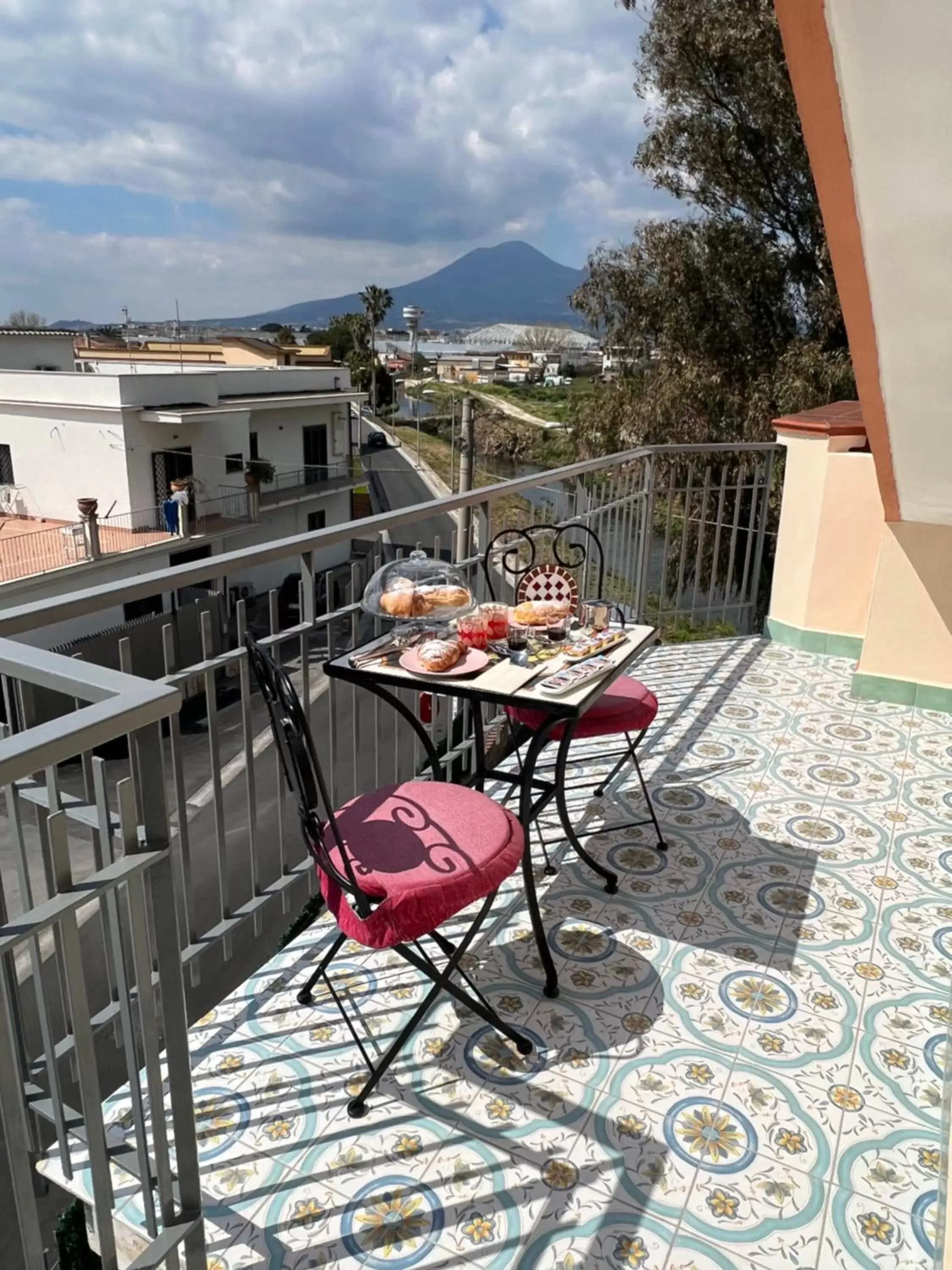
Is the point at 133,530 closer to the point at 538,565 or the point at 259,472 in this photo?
the point at 259,472

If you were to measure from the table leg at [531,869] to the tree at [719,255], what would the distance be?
32.7ft

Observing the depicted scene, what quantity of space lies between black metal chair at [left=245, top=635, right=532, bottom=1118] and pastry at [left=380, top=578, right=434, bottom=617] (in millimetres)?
542

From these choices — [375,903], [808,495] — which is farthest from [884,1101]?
[808,495]

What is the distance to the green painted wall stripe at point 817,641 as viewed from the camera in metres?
4.73

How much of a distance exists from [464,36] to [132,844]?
19003 millimetres

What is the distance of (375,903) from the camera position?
1659 millimetres

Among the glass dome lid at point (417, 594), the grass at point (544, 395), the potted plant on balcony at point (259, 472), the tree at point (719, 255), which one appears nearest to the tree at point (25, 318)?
the grass at point (544, 395)

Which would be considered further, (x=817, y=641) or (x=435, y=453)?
(x=435, y=453)

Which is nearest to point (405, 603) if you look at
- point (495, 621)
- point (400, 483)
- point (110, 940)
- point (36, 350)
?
point (495, 621)

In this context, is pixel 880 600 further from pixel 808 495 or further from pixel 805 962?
pixel 805 962

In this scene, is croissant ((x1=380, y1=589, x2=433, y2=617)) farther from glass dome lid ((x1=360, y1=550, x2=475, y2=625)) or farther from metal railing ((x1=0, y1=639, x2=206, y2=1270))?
metal railing ((x1=0, y1=639, x2=206, y2=1270))

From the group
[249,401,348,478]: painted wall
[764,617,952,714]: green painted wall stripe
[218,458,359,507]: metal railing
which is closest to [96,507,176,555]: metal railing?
[218,458,359,507]: metal railing

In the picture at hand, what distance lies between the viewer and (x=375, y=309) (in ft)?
155

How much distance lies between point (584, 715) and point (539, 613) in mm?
355
